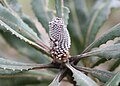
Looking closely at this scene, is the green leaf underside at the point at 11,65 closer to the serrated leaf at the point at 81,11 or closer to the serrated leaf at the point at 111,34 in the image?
the serrated leaf at the point at 111,34

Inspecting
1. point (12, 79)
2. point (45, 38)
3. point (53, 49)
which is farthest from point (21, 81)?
point (53, 49)

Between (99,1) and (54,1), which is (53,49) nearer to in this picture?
(54,1)

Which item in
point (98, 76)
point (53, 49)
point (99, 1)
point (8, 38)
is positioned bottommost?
point (98, 76)

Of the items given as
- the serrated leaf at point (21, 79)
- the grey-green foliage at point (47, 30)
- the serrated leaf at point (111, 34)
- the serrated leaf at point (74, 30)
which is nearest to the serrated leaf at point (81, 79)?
the grey-green foliage at point (47, 30)

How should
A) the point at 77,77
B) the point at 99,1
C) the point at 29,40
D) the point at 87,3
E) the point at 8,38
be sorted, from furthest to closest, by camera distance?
the point at 87,3
the point at 99,1
the point at 8,38
the point at 29,40
the point at 77,77

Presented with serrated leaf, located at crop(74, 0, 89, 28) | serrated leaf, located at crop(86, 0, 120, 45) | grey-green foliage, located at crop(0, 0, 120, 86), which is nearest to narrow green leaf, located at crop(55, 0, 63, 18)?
grey-green foliage, located at crop(0, 0, 120, 86)

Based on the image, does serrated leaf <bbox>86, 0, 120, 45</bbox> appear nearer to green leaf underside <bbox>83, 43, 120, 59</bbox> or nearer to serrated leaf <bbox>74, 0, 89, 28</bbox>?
serrated leaf <bbox>74, 0, 89, 28</bbox>

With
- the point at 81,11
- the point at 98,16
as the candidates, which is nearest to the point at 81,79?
the point at 98,16
